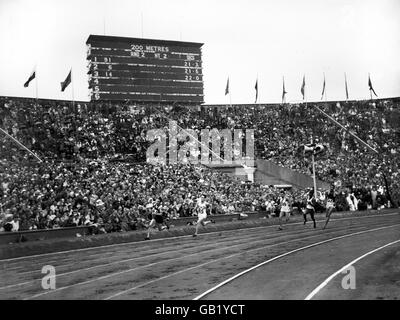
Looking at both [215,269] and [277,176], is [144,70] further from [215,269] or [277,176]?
[215,269]

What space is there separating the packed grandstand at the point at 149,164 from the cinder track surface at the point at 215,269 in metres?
5.14

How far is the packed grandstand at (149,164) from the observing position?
81.9 ft

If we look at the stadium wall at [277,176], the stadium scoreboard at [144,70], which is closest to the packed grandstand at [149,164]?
the stadium wall at [277,176]

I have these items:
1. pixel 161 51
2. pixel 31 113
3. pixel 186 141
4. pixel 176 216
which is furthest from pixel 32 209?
pixel 161 51

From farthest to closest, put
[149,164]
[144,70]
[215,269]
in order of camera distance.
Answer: [144,70] < [149,164] < [215,269]

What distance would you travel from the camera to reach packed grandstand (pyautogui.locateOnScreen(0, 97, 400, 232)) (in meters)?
25.0

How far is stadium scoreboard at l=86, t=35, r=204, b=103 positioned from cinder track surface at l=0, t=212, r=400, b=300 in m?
27.5

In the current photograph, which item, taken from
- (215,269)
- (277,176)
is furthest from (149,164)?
(215,269)

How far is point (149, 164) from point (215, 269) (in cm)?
2190

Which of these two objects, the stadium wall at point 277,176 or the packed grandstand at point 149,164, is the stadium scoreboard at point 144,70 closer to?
the packed grandstand at point 149,164

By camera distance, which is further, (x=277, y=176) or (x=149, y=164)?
(x=277, y=176)

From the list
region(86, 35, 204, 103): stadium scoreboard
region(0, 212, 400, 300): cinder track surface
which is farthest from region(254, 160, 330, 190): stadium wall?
region(0, 212, 400, 300): cinder track surface

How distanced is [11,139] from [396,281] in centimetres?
2627

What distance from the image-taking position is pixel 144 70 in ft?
157
